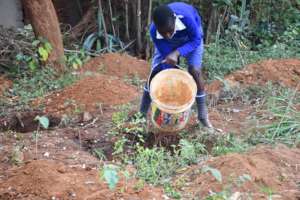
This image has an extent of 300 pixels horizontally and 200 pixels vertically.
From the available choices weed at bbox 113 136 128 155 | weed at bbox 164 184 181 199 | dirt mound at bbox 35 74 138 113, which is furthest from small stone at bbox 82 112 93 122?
weed at bbox 164 184 181 199

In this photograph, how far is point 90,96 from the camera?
5.90m

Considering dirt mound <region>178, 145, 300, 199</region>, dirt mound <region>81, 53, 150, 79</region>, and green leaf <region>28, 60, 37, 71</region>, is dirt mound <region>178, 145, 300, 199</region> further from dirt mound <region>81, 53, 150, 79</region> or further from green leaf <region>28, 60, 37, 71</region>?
green leaf <region>28, 60, 37, 71</region>

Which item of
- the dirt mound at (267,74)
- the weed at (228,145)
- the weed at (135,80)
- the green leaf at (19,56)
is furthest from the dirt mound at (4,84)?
the weed at (228,145)

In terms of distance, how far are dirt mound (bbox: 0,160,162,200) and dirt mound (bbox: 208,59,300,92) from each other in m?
2.67

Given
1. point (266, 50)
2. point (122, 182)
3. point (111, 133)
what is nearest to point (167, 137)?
point (111, 133)

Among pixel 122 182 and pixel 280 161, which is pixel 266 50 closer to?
pixel 280 161

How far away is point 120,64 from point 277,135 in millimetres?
2798

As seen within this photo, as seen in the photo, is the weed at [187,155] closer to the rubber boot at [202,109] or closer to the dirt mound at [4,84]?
the rubber boot at [202,109]

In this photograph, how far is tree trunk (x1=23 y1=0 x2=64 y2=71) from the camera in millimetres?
6773

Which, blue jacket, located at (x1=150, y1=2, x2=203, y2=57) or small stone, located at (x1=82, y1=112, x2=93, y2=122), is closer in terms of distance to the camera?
blue jacket, located at (x1=150, y1=2, x2=203, y2=57)

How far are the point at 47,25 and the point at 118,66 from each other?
3.23 ft

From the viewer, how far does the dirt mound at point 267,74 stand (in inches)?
254

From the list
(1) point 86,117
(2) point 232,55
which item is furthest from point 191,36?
(2) point 232,55

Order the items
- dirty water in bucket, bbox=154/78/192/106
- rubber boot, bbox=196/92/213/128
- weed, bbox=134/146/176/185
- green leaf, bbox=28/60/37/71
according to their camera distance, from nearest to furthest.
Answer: weed, bbox=134/146/176/185
dirty water in bucket, bbox=154/78/192/106
rubber boot, bbox=196/92/213/128
green leaf, bbox=28/60/37/71
